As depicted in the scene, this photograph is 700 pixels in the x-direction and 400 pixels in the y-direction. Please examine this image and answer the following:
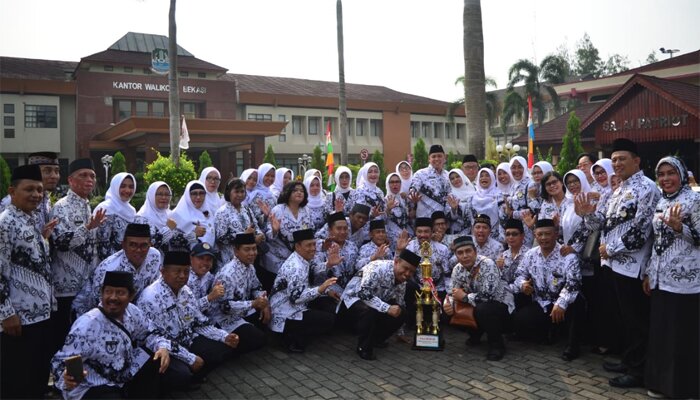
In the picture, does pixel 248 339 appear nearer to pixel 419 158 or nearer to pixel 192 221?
pixel 192 221

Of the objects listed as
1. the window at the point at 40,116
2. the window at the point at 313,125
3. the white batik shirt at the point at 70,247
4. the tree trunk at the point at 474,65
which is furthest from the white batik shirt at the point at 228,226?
the window at the point at 313,125

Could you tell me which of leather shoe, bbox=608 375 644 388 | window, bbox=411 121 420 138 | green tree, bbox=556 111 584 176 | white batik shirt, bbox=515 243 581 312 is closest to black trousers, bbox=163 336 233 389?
white batik shirt, bbox=515 243 581 312

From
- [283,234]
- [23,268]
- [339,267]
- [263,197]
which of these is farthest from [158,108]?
[23,268]

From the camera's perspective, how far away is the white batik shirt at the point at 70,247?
4.84m

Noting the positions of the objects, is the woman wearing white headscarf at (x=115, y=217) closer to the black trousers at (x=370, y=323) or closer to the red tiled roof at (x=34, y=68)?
the black trousers at (x=370, y=323)

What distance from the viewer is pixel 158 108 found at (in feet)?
116

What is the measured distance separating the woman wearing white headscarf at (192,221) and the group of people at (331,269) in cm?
2

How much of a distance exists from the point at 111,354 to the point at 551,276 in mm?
4413

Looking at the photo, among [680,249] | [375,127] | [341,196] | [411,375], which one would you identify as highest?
[375,127]

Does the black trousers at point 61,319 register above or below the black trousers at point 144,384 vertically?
above

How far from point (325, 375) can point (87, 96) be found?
33294 millimetres

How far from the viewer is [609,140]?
2397 centimetres

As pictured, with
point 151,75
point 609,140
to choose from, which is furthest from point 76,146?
point 609,140

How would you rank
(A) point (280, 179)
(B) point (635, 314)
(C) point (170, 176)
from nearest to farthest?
1. (B) point (635, 314)
2. (A) point (280, 179)
3. (C) point (170, 176)
